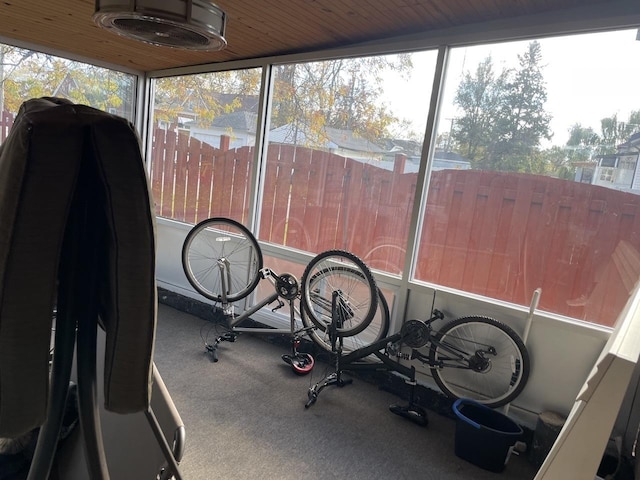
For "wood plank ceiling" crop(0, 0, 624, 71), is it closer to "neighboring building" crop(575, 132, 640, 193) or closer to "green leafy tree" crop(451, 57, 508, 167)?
"green leafy tree" crop(451, 57, 508, 167)

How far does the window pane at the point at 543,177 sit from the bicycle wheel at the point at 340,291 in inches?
18.6

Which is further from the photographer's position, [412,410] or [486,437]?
[412,410]

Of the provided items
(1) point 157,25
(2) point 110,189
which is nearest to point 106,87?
(1) point 157,25

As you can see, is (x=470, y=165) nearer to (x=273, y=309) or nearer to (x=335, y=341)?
(x=335, y=341)

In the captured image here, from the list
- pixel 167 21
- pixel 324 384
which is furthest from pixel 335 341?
pixel 167 21

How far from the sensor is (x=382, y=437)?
93.9 inches

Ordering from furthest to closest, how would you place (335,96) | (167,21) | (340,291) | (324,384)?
(335,96) → (340,291) → (324,384) → (167,21)

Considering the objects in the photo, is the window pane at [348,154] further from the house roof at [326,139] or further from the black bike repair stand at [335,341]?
the black bike repair stand at [335,341]

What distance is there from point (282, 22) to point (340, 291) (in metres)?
1.84

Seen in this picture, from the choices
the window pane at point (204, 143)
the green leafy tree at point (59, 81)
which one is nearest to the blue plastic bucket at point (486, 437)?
the window pane at point (204, 143)

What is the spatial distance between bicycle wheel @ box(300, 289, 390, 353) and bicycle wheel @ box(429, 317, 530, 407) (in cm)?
35

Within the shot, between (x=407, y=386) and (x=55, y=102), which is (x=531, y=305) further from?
(x=55, y=102)

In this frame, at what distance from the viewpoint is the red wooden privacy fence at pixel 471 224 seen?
2.27m

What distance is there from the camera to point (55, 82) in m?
3.91
